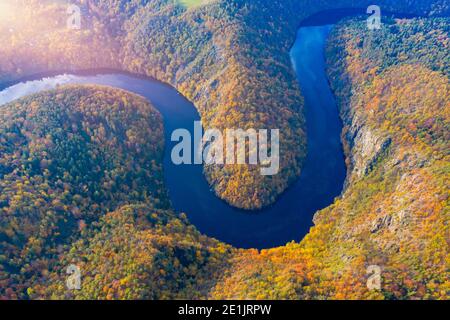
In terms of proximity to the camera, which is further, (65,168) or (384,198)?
(65,168)

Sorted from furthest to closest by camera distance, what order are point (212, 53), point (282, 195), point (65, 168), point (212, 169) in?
1. point (212, 53)
2. point (212, 169)
3. point (282, 195)
4. point (65, 168)

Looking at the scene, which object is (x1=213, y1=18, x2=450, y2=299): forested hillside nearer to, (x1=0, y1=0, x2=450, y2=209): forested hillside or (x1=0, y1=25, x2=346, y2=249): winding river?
(x1=0, y1=25, x2=346, y2=249): winding river

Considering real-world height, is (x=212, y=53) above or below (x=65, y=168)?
above

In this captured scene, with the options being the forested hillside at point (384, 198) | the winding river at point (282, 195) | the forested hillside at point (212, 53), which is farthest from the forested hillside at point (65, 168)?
the forested hillside at point (384, 198)

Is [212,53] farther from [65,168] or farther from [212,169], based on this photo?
[65,168]

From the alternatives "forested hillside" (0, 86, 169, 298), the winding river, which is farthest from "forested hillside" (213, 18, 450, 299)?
"forested hillside" (0, 86, 169, 298)

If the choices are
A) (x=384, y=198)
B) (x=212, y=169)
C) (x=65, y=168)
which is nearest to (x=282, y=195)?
(x=212, y=169)
